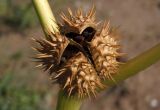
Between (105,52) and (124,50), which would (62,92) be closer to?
(105,52)

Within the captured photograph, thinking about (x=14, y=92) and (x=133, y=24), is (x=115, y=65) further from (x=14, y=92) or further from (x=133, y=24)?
(x=133, y=24)

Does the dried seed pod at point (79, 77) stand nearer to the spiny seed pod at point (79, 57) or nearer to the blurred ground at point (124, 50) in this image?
the spiny seed pod at point (79, 57)

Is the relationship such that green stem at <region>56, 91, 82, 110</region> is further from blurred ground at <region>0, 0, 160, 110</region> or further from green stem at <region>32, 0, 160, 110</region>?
blurred ground at <region>0, 0, 160, 110</region>

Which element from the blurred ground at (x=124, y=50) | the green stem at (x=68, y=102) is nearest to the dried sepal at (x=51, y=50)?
the green stem at (x=68, y=102)

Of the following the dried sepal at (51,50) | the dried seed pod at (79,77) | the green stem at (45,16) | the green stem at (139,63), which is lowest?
the green stem at (139,63)

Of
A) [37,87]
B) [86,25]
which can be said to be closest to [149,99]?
[37,87]

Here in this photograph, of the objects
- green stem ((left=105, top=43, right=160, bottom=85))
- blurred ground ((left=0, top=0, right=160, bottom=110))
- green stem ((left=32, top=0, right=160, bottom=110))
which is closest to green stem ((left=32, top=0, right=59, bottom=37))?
green stem ((left=32, top=0, right=160, bottom=110))
